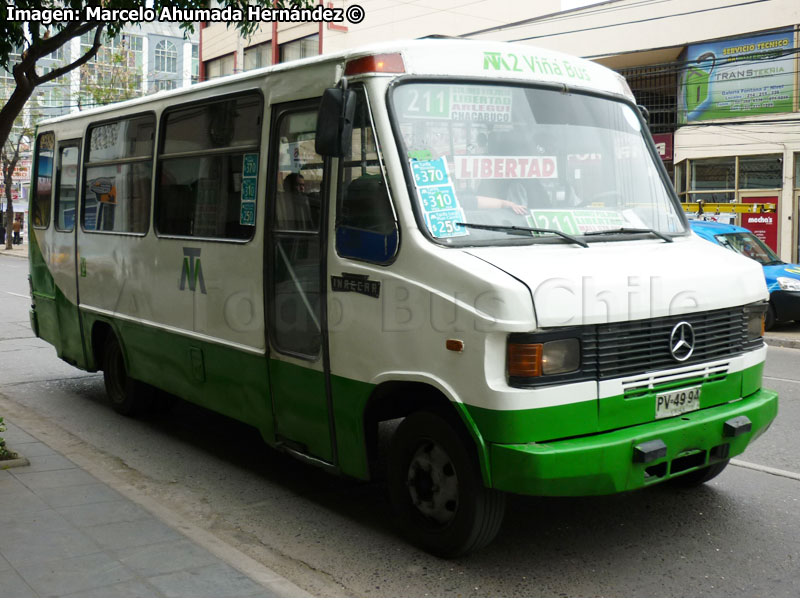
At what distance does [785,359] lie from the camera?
479 inches

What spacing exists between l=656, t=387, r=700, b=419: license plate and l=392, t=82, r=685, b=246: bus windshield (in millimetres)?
922

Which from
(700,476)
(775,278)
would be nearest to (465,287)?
(700,476)

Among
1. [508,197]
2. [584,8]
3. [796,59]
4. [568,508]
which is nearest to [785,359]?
[568,508]

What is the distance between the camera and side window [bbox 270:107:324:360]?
5.34 metres

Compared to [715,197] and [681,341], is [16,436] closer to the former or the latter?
[681,341]

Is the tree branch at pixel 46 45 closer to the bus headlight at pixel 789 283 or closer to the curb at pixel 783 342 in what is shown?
the curb at pixel 783 342

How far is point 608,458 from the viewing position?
14.2ft

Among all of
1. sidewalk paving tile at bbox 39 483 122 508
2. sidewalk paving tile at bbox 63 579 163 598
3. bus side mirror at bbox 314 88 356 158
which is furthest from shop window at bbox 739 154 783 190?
sidewalk paving tile at bbox 63 579 163 598

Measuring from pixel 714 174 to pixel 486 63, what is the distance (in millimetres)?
21140

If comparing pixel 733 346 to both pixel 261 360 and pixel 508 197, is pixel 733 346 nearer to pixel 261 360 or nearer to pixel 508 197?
pixel 508 197

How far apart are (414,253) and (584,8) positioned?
2444 cm

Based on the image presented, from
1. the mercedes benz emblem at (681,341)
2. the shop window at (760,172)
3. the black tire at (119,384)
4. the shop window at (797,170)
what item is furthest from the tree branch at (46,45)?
the shop window at (760,172)

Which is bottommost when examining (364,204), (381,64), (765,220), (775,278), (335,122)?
(775,278)

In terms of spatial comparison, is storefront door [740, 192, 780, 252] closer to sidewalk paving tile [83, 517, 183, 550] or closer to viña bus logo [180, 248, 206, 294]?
viña bus logo [180, 248, 206, 294]
